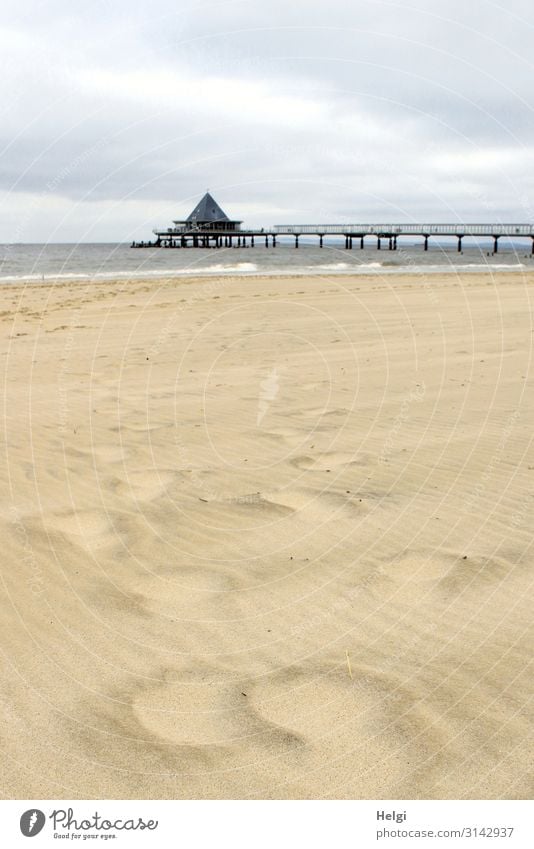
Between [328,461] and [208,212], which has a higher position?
[208,212]

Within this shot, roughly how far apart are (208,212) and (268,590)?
119899mm

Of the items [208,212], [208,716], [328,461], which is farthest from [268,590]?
[208,212]

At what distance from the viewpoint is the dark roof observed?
11544 centimetres

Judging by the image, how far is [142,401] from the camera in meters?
9.25
